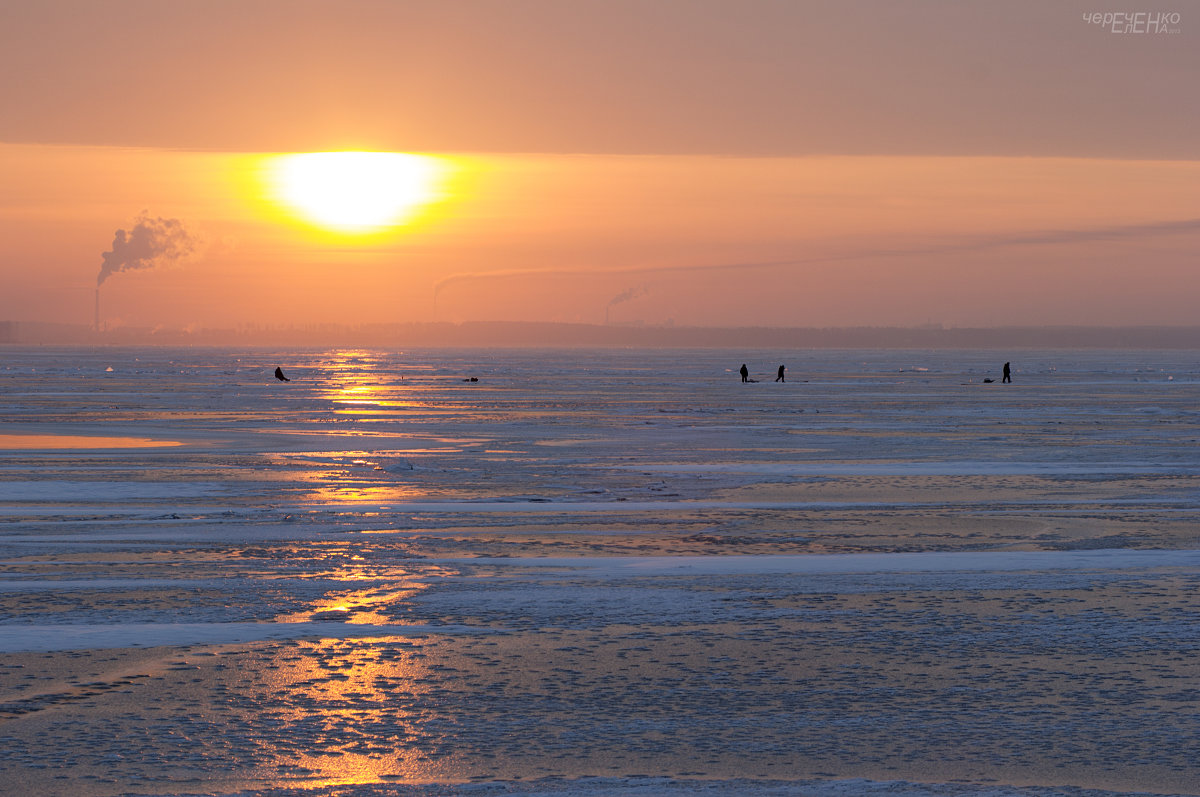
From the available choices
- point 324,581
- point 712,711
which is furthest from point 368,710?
point 324,581

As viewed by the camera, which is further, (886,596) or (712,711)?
(886,596)

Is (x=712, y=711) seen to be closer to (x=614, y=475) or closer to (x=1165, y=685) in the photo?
(x=1165, y=685)

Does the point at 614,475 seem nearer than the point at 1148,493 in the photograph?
No

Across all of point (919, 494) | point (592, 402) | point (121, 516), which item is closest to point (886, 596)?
point (919, 494)

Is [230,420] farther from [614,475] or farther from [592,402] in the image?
[614,475]

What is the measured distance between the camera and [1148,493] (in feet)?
66.8

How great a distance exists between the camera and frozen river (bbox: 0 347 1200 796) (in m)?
7.12

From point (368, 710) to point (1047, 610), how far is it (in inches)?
233

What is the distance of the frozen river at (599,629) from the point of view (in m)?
7.12

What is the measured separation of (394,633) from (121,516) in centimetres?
850

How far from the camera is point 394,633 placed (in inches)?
402

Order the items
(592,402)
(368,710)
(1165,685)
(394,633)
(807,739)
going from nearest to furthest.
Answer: (807,739), (368,710), (1165,685), (394,633), (592,402)

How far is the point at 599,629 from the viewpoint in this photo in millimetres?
10383

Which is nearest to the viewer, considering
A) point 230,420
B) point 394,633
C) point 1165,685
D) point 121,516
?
point 1165,685
